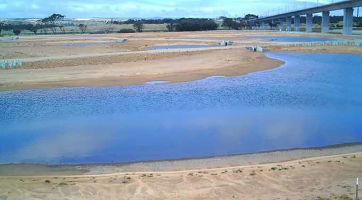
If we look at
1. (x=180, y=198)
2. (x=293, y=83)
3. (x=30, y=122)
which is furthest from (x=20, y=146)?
(x=293, y=83)

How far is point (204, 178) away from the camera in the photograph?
9.97 m

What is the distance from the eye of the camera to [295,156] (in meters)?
12.1

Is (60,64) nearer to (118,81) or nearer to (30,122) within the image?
(118,81)

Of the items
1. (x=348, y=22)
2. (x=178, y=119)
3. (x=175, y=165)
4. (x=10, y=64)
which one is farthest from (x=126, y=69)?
(x=348, y=22)

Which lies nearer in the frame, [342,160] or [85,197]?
[85,197]

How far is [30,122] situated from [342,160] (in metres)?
13.8

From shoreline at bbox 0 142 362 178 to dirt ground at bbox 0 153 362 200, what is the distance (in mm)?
488

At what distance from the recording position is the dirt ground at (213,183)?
8773 millimetres

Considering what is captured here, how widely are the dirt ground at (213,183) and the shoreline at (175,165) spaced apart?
1.60 ft

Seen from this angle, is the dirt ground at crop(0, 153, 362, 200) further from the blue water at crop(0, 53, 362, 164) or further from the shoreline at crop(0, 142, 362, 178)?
the blue water at crop(0, 53, 362, 164)

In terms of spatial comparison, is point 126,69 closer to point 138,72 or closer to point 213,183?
Answer: point 138,72

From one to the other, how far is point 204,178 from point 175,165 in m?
1.92

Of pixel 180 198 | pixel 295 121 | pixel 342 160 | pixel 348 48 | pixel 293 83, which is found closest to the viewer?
pixel 180 198

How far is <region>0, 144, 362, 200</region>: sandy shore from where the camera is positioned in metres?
8.89
